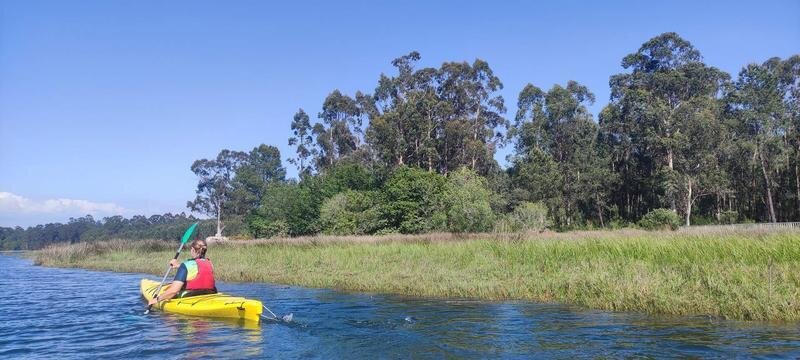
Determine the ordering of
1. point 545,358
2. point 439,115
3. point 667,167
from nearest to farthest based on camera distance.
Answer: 1. point 545,358
2. point 667,167
3. point 439,115

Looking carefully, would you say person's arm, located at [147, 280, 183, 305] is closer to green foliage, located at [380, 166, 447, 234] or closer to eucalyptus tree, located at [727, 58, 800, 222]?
green foliage, located at [380, 166, 447, 234]

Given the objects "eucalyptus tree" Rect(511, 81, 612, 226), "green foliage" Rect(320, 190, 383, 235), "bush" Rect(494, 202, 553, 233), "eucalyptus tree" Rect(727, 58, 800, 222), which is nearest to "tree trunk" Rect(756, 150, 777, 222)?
"eucalyptus tree" Rect(727, 58, 800, 222)

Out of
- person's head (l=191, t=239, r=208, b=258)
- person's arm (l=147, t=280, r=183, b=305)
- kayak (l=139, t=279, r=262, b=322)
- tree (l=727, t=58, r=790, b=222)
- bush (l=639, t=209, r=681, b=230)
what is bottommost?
kayak (l=139, t=279, r=262, b=322)

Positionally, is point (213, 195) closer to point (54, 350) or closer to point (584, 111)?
point (584, 111)

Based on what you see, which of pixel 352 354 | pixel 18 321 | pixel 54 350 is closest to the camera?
pixel 352 354

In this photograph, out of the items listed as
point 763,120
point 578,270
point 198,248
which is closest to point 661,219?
point 763,120

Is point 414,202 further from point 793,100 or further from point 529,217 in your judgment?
point 793,100

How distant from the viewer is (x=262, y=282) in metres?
18.8

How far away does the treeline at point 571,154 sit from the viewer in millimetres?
43375

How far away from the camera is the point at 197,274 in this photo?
12156 mm

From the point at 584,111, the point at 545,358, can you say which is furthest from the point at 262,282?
the point at 584,111

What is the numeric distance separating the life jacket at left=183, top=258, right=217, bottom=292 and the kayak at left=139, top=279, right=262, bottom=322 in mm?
296

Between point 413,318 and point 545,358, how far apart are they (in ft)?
12.1

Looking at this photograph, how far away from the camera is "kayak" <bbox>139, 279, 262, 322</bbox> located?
35.4 feet
